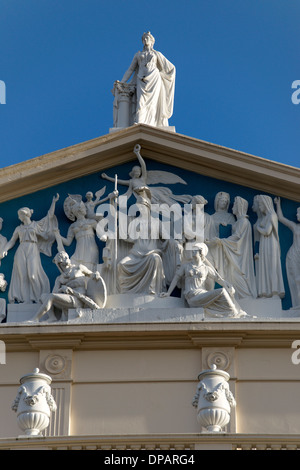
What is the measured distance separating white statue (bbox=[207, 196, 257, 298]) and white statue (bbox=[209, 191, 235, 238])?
0.17 meters

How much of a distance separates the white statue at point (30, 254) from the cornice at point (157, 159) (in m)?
0.48

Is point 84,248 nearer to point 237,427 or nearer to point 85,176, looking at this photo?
point 85,176

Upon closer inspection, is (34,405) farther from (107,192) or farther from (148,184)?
(148,184)

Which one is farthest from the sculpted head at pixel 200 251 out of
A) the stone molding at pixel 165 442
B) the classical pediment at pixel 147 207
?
the stone molding at pixel 165 442

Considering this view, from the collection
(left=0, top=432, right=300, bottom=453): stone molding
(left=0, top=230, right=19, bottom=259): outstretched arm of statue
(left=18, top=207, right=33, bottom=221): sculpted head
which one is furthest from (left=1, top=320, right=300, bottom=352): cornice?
(left=0, top=432, right=300, bottom=453): stone molding

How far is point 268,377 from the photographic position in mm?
21719

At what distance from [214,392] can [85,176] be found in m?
7.21

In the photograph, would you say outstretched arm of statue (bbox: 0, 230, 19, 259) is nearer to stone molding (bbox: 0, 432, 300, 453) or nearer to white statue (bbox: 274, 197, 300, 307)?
white statue (bbox: 274, 197, 300, 307)

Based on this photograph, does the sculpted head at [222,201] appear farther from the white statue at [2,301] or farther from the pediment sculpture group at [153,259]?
the white statue at [2,301]

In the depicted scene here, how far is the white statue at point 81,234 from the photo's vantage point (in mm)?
22828

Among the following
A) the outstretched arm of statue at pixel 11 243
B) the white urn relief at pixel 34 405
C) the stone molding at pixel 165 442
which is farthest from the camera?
the outstretched arm of statue at pixel 11 243
